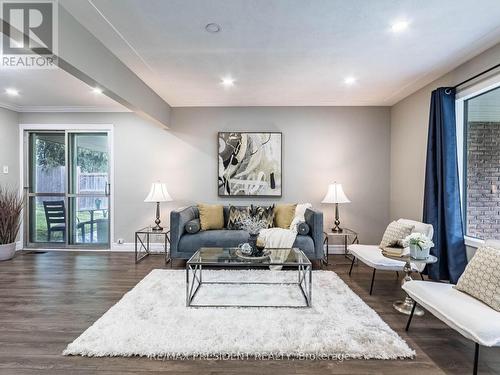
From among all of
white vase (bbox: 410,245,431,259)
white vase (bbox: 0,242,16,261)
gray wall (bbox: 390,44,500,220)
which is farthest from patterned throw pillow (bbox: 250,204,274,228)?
white vase (bbox: 0,242,16,261)

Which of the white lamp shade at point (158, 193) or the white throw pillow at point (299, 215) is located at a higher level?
the white lamp shade at point (158, 193)

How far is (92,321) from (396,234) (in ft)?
10.9

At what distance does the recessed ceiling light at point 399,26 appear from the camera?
2.35 m

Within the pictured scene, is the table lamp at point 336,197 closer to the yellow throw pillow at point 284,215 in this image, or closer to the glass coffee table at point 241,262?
the yellow throw pillow at point 284,215

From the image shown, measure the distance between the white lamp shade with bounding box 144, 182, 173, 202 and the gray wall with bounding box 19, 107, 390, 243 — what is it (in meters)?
0.36

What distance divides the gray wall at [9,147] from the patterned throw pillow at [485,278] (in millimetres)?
6443

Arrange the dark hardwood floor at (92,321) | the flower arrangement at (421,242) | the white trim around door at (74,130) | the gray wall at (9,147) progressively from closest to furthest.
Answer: the dark hardwood floor at (92,321) < the flower arrangement at (421,242) < the gray wall at (9,147) < the white trim around door at (74,130)

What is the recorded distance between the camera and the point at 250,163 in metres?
4.89

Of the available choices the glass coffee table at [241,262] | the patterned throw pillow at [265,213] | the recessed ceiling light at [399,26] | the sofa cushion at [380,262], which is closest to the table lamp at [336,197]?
the patterned throw pillow at [265,213]

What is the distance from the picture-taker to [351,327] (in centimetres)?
231

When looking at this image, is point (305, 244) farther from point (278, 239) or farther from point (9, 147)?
point (9, 147)

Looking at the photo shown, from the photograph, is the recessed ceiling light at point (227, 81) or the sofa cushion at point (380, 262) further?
the recessed ceiling light at point (227, 81)

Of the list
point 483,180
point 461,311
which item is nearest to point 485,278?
point 461,311

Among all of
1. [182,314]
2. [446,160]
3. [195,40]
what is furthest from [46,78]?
[446,160]
